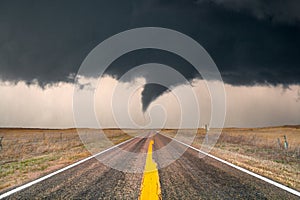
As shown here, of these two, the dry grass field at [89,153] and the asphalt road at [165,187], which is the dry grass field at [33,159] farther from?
the asphalt road at [165,187]

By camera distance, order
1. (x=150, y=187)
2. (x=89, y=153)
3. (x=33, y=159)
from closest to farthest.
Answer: (x=150, y=187)
(x=33, y=159)
(x=89, y=153)

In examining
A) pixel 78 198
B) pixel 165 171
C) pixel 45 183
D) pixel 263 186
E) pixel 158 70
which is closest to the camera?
pixel 78 198

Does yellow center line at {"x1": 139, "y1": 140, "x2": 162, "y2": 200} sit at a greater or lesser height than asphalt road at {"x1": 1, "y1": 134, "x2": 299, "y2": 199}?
greater

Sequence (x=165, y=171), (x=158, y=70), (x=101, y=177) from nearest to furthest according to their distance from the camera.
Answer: (x=101, y=177) < (x=165, y=171) < (x=158, y=70)

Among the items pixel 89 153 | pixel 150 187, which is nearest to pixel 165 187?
pixel 150 187

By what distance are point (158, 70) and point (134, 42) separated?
34.3 feet

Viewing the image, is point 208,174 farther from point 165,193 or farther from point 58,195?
point 58,195

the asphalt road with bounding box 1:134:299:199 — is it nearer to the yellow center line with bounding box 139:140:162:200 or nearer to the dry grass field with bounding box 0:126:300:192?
the yellow center line with bounding box 139:140:162:200

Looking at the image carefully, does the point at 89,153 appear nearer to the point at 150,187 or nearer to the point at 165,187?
the point at 150,187

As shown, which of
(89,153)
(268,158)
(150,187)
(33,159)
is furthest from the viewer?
(89,153)

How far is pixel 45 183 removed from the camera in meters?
5.69

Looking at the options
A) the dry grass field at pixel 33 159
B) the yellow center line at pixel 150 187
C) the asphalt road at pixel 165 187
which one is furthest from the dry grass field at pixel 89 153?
the yellow center line at pixel 150 187

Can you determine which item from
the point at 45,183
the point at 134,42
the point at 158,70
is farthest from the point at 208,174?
the point at 158,70

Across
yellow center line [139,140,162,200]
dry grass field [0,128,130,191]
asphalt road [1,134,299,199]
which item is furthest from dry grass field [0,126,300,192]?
yellow center line [139,140,162,200]
